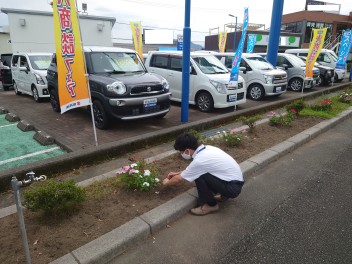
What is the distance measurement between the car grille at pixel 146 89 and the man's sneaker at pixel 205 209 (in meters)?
3.12

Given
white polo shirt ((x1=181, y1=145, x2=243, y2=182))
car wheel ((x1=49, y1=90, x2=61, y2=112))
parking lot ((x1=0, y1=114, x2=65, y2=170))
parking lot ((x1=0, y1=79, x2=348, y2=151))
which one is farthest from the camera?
car wheel ((x1=49, y1=90, x2=61, y2=112))

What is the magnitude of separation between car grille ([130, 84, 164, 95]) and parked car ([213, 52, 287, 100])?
483 centimetres

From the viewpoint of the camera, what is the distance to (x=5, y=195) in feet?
10.9

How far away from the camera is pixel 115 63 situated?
624 cm

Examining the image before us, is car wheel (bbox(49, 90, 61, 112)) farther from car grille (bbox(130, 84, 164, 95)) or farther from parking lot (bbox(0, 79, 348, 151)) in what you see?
car grille (bbox(130, 84, 164, 95))

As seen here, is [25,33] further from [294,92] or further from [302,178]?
[302,178]

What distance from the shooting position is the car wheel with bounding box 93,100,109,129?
18.3ft

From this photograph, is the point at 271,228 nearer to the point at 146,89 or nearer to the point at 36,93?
the point at 146,89

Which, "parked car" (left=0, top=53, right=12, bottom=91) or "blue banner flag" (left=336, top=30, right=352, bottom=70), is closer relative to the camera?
"parked car" (left=0, top=53, right=12, bottom=91)

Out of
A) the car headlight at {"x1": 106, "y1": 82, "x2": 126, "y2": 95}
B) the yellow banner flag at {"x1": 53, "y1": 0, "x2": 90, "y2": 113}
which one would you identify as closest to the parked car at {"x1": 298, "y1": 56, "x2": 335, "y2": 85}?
the car headlight at {"x1": 106, "y1": 82, "x2": 126, "y2": 95}

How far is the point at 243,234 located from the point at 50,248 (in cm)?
191

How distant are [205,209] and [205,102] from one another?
5125 millimetres

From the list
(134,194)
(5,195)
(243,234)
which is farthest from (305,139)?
(5,195)

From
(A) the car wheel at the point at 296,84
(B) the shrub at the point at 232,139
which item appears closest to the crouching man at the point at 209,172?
(B) the shrub at the point at 232,139
